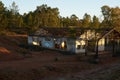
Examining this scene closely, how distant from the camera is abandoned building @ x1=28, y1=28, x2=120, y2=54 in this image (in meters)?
53.7

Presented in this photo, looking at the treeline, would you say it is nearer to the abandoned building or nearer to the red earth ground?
the abandoned building

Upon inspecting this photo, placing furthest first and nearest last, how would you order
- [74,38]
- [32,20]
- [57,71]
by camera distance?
[32,20] → [74,38] → [57,71]

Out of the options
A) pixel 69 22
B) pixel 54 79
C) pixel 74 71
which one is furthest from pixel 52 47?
pixel 69 22

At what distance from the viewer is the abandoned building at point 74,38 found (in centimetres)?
5369

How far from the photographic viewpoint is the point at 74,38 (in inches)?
2106

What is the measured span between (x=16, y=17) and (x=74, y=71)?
206 feet

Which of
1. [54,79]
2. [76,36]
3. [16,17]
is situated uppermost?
[16,17]

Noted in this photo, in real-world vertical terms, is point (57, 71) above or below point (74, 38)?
below

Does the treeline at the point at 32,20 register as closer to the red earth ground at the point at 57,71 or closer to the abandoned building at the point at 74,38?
the abandoned building at the point at 74,38

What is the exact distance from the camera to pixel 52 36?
189 ft

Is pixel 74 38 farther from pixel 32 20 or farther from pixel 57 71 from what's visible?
pixel 32 20

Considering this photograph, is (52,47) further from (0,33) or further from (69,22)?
(69,22)

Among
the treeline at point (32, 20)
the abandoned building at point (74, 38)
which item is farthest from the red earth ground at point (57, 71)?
the treeline at point (32, 20)

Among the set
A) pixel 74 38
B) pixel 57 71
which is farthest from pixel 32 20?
pixel 57 71
